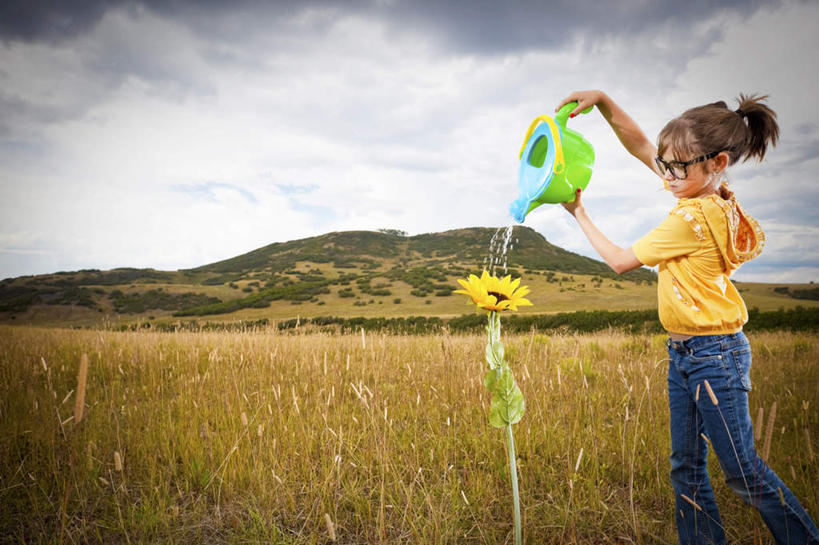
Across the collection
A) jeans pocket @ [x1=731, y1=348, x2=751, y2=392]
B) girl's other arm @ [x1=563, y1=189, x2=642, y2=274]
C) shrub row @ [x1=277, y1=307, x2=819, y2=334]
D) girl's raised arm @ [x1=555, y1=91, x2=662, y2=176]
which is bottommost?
shrub row @ [x1=277, y1=307, x2=819, y2=334]

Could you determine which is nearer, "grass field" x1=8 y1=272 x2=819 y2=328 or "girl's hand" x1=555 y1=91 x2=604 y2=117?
"girl's hand" x1=555 y1=91 x2=604 y2=117

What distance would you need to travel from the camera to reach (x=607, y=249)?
1857mm

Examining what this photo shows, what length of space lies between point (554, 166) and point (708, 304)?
37.8 inches

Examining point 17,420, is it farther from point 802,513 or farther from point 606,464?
point 802,513

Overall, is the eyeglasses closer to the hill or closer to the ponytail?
the ponytail

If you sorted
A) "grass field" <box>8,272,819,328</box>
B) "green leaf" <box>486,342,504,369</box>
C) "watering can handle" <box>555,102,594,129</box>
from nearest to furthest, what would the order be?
"green leaf" <box>486,342,504,369</box> → "watering can handle" <box>555,102,594,129</box> → "grass field" <box>8,272,819,328</box>

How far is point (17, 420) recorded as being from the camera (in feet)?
9.63

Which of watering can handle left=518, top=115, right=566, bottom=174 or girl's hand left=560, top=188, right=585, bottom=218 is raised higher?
watering can handle left=518, top=115, right=566, bottom=174

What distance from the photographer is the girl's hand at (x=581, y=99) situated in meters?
2.14

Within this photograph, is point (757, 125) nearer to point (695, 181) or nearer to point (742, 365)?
point (695, 181)

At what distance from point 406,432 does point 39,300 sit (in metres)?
52.5

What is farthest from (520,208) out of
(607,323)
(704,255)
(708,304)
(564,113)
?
(607,323)

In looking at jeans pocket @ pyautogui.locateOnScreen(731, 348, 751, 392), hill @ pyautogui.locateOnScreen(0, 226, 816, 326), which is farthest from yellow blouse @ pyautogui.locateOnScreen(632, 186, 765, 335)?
hill @ pyautogui.locateOnScreen(0, 226, 816, 326)

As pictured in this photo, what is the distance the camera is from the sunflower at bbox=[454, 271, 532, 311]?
1.24 metres
